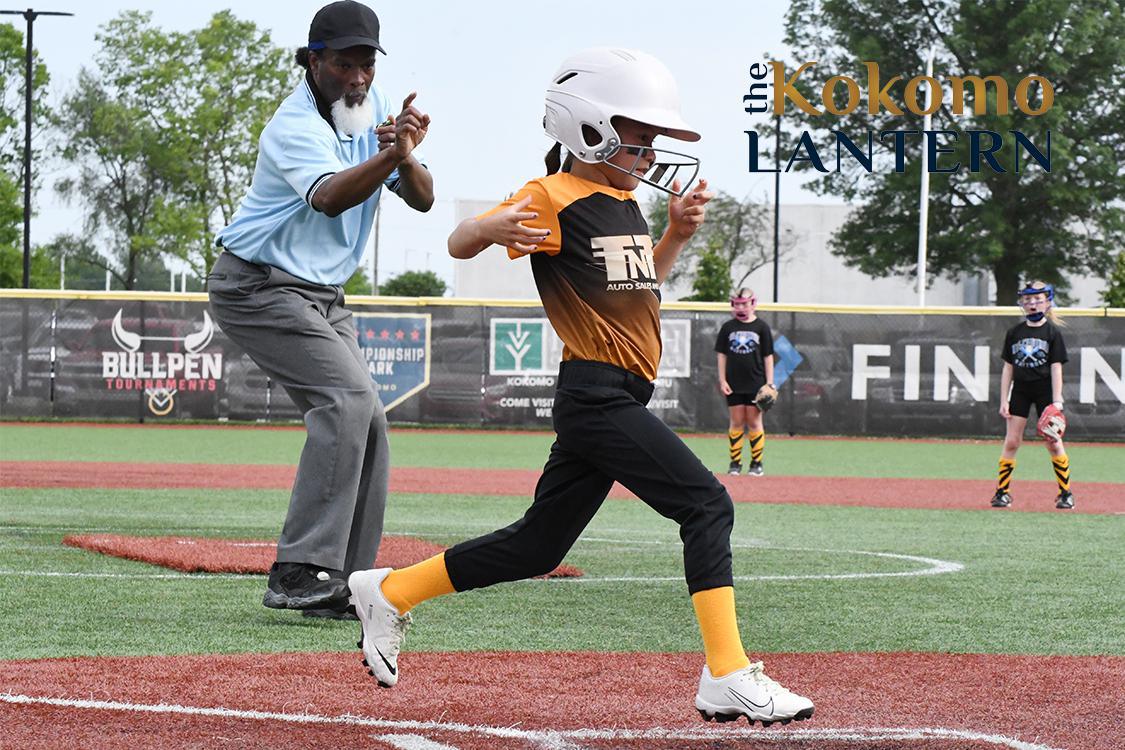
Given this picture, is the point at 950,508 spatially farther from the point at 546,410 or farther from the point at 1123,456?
the point at 546,410

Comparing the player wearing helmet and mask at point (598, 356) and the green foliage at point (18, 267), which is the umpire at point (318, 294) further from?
the green foliage at point (18, 267)

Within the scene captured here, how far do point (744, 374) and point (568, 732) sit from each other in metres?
14.9

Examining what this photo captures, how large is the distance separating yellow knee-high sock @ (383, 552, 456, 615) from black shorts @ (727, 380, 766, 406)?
565 inches

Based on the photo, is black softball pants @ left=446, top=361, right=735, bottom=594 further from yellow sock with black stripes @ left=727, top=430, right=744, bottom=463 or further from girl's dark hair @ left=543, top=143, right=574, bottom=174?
yellow sock with black stripes @ left=727, top=430, right=744, bottom=463

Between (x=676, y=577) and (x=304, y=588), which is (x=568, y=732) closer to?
(x=304, y=588)

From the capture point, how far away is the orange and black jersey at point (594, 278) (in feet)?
15.4

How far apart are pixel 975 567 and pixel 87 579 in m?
4.90

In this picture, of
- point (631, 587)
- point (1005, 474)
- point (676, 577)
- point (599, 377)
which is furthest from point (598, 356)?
point (1005, 474)

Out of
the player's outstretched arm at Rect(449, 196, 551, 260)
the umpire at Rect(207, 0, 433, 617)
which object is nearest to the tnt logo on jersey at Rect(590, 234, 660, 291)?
the player's outstretched arm at Rect(449, 196, 551, 260)

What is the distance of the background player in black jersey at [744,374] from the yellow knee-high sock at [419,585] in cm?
1390

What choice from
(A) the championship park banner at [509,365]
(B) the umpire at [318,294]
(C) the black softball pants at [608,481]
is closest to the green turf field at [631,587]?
(B) the umpire at [318,294]

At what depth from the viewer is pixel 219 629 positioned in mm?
6270

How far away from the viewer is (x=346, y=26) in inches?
243

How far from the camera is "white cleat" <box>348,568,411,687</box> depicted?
4836mm
